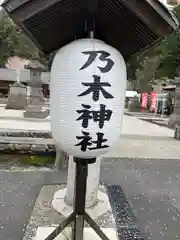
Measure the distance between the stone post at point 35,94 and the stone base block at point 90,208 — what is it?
8958 millimetres

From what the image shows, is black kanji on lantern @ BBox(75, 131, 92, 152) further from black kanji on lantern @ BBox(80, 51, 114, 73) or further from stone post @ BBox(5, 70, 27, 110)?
stone post @ BBox(5, 70, 27, 110)

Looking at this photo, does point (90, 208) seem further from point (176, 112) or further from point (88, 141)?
point (176, 112)

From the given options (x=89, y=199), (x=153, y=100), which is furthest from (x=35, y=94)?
(x=153, y=100)

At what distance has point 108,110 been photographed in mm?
2021

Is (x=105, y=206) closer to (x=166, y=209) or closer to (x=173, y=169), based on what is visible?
(x=166, y=209)

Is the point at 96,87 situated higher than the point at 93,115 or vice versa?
the point at 96,87

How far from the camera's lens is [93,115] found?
1995mm

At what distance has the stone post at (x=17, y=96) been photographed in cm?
1634

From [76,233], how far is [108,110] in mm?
970

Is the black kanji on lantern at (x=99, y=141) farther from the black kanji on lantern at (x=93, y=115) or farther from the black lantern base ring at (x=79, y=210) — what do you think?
the black lantern base ring at (x=79, y=210)

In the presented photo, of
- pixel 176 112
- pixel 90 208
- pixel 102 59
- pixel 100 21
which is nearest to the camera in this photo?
pixel 102 59

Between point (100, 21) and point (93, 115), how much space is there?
733 mm

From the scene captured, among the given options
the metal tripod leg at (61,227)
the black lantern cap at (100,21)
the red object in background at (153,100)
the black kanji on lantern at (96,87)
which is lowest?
the metal tripod leg at (61,227)

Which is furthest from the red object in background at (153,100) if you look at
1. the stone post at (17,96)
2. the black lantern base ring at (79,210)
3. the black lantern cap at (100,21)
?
the black lantern base ring at (79,210)
